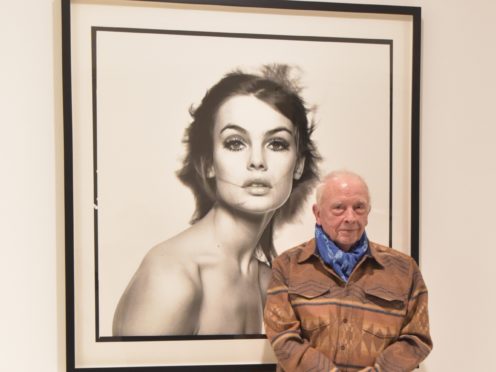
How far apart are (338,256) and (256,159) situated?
13.7 inches

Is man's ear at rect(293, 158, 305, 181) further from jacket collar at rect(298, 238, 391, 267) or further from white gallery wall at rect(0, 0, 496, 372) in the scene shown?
white gallery wall at rect(0, 0, 496, 372)

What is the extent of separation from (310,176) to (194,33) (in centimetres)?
48

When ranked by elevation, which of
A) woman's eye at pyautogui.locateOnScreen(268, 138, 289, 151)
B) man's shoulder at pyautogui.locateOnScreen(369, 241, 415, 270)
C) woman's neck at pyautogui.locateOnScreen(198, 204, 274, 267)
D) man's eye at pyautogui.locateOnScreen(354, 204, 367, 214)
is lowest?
man's shoulder at pyautogui.locateOnScreen(369, 241, 415, 270)

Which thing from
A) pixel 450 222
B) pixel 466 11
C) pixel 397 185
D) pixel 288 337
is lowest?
pixel 288 337

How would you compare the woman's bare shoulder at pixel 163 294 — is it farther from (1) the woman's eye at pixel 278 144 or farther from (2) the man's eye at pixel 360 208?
(2) the man's eye at pixel 360 208

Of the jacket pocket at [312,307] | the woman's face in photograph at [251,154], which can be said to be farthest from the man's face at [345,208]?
the woman's face in photograph at [251,154]

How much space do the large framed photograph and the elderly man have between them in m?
0.20

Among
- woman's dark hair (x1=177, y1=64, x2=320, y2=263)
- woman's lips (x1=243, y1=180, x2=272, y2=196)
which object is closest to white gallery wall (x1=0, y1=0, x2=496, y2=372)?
woman's dark hair (x1=177, y1=64, x2=320, y2=263)

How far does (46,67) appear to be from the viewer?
1.28 m

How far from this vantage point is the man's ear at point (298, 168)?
135 cm

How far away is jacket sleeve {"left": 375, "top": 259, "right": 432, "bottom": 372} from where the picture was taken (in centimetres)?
111

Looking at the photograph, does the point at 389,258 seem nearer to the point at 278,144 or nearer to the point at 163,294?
the point at 278,144

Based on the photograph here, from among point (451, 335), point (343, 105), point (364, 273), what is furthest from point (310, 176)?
point (451, 335)

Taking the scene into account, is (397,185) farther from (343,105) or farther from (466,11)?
(466,11)
